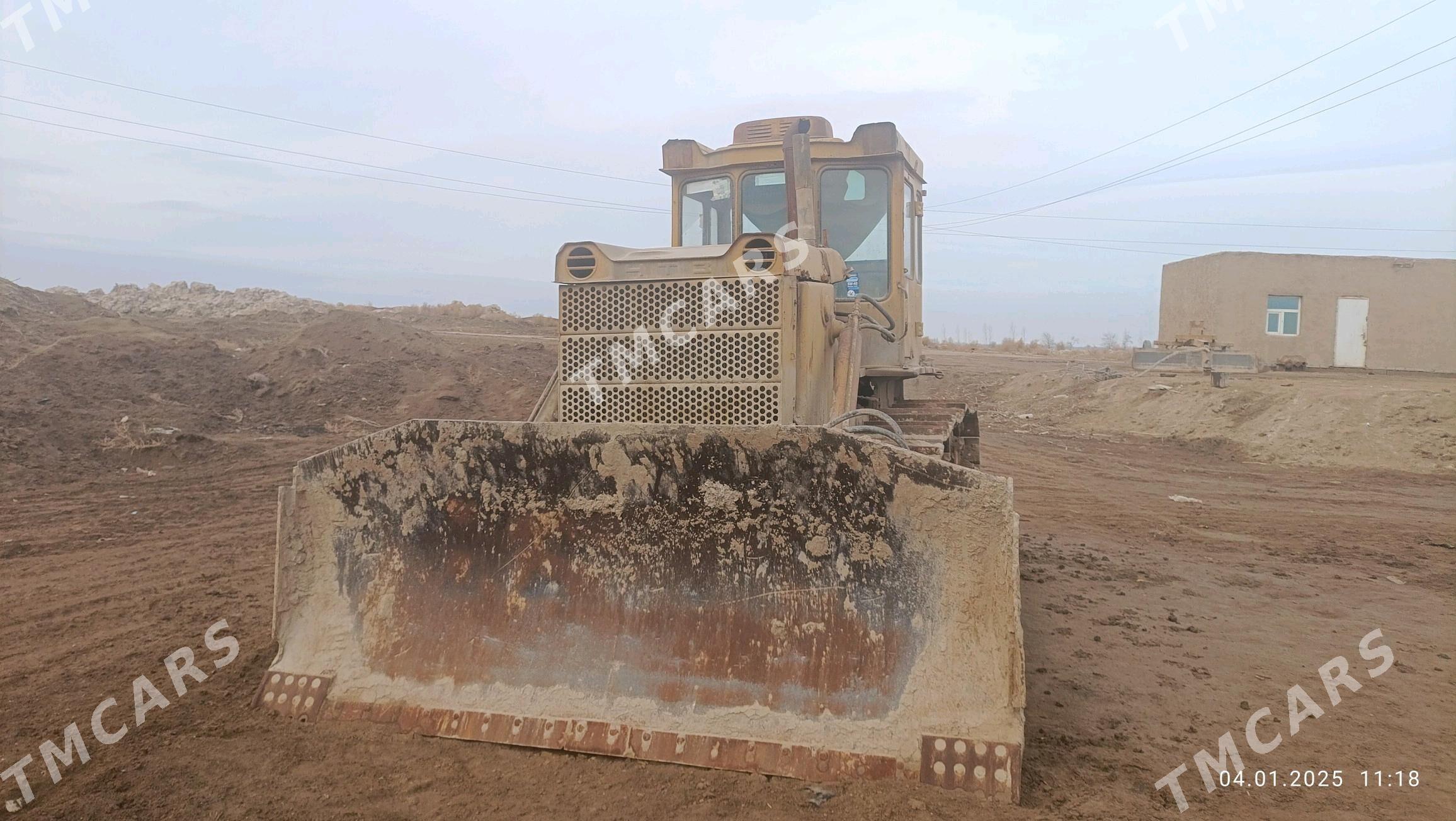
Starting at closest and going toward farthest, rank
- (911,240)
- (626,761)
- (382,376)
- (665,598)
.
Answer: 1. (626,761)
2. (665,598)
3. (911,240)
4. (382,376)

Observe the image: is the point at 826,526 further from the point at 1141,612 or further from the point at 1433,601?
the point at 1433,601

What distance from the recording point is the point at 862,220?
5793mm

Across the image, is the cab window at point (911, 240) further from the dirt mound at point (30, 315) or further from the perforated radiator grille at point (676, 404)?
the dirt mound at point (30, 315)

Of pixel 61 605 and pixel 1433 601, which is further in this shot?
pixel 1433 601

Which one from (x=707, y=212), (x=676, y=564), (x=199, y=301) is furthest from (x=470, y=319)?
(x=676, y=564)

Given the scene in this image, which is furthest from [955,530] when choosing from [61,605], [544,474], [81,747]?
[61,605]

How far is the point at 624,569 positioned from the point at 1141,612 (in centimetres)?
361

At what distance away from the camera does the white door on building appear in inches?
1041

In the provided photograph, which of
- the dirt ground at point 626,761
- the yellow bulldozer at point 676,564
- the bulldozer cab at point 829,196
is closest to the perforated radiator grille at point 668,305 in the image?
the yellow bulldozer at point 676,564

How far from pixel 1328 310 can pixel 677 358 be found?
1120 inches

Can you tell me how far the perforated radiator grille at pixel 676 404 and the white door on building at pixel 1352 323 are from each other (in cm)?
2832

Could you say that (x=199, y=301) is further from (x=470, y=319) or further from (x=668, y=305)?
(x=668, y=305)

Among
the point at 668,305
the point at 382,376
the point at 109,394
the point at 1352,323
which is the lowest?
the point at 109,394

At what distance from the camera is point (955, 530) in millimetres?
3121
